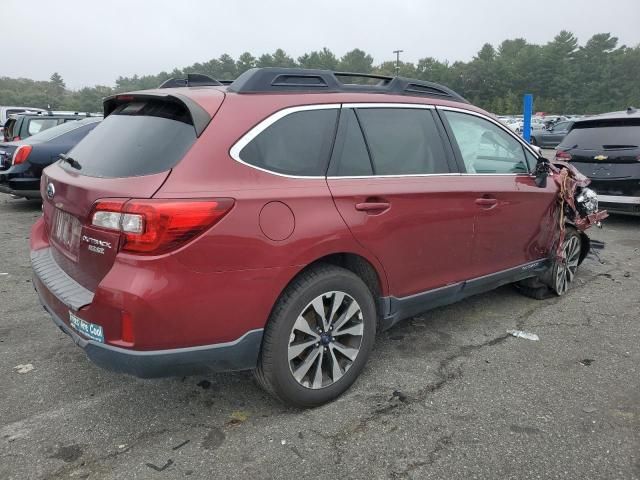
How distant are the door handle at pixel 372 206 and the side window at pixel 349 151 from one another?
0.18 m

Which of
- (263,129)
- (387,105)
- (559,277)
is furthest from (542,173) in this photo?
(263,129)

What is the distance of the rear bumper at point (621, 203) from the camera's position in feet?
23.8

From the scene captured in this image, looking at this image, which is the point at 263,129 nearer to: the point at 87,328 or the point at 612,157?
the point at 87,328

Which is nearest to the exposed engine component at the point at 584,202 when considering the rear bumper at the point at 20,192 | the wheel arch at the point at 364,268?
the wheel arch at the point at 364,268

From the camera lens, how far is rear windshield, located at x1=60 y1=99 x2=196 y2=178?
245 cm

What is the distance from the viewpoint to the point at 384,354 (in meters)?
3.53

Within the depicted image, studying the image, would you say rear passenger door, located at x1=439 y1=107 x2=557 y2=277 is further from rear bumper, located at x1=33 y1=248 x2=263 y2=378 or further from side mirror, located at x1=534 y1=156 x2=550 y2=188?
rear bumper, located at x1=33 y1=248 x2=263 y2=378

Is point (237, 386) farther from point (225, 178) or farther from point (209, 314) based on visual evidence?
point (225, 178)

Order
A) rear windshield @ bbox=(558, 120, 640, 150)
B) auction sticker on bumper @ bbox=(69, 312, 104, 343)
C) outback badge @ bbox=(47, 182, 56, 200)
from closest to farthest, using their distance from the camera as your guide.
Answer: auction sticker on bumper @ bbox=(69, 312, 104, 343) → outback badge @ bbox=(47, 182, 56, 200) → rear windshield @ bbox=(558, 120, 640, 150)

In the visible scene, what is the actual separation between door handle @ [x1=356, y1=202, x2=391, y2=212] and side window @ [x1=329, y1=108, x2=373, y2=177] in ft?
0.59

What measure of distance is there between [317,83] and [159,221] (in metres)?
1.32

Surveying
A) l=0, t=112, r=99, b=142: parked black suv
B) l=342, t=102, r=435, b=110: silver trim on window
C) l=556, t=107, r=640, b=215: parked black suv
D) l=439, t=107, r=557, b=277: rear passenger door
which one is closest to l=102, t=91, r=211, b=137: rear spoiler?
l=342, t=102, r=435, b=110: silver trim on window

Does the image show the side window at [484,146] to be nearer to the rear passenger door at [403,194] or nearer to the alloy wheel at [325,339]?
the rear passenger door at [403,194]

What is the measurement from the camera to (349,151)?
9.61 ft
